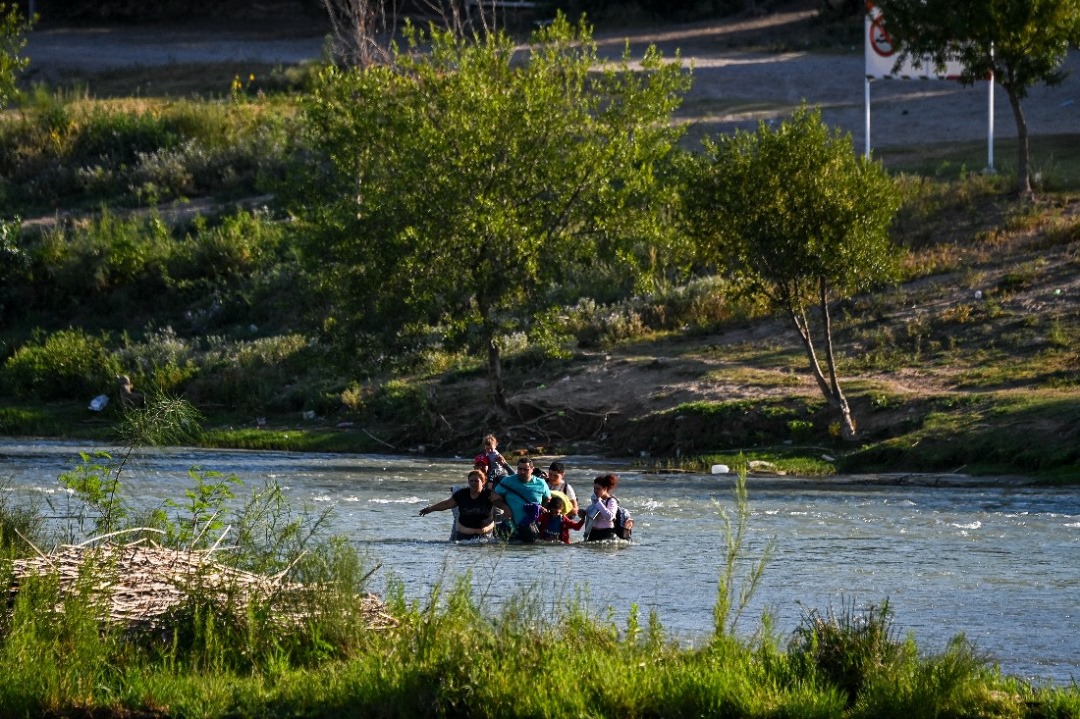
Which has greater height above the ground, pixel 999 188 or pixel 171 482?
pixel 999 188

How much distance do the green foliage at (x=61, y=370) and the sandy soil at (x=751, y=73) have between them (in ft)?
55.1

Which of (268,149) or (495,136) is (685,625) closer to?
(495,136)

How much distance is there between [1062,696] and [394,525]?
40.2ft

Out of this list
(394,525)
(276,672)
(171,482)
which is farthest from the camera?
(171,482)

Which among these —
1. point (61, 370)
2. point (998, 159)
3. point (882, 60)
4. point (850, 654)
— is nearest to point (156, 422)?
point (850, 654)

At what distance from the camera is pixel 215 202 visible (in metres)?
51.1

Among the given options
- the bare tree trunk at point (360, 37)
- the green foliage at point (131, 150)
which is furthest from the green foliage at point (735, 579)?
the green foliage at point (131, 150)

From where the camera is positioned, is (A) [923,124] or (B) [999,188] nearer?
(B) [999,188]

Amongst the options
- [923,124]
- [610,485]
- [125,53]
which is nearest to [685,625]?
[610,485]

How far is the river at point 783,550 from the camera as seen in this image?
608 inches

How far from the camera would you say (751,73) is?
5531cm

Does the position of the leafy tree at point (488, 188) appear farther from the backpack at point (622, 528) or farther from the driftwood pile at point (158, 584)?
the driftwood pile at point (158, 584)

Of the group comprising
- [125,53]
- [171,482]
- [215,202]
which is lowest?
[171,482]

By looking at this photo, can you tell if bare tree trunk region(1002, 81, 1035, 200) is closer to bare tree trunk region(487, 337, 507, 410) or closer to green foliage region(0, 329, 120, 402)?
bare tree trunk region(487, 337, 507, 410)
